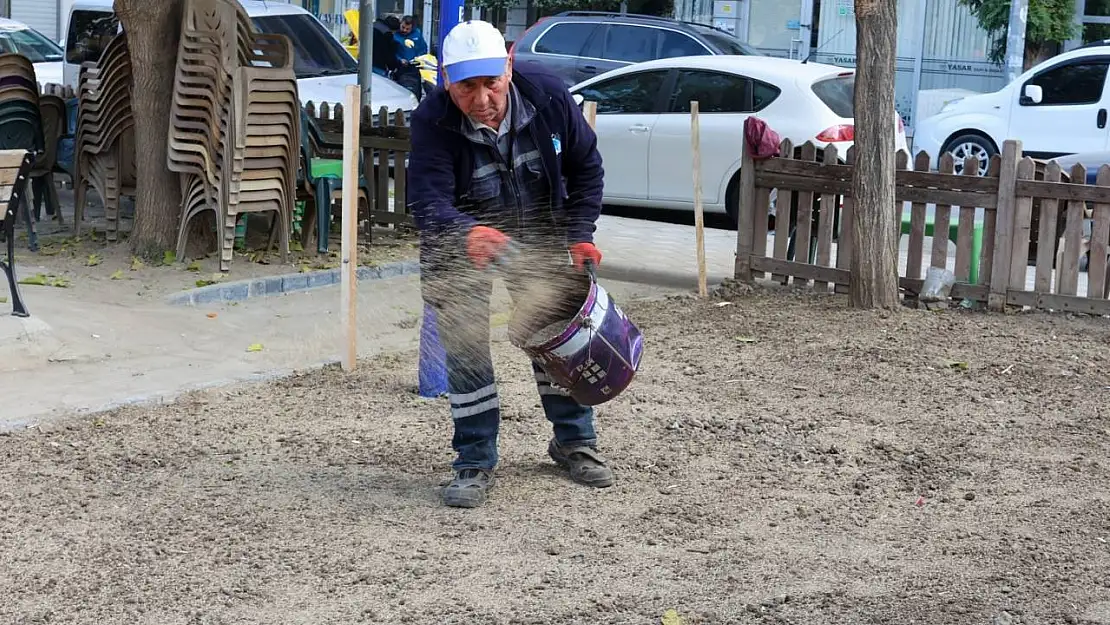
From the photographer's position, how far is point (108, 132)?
10.3 m

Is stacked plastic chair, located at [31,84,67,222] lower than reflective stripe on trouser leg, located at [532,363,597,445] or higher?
higher

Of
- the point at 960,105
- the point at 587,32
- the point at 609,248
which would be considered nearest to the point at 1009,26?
the point at 960,105

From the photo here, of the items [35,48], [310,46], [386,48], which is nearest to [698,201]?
[310,46]

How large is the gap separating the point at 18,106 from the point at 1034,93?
11.8 m

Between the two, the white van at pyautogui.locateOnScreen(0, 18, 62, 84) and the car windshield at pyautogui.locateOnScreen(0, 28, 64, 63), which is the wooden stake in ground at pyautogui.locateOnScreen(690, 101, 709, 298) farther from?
the car windshield at pyautogui.locateOnScreen(0, 28, 64, 63)

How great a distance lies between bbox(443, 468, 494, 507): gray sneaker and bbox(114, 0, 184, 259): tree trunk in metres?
5.35

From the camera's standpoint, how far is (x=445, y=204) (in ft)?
15.8

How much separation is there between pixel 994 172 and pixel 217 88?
5.15 m

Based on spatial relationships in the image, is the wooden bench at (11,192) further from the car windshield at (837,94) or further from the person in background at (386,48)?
the person in background at (386,48)

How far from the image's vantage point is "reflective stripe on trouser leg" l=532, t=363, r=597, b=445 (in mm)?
5344

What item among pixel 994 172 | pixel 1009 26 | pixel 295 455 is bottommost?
pixel 295 455

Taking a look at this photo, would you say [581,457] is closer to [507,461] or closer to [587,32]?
[507,461]

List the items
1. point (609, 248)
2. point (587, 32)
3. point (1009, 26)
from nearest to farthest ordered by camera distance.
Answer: point (609, 248) < point (587, 32) < point (1009, 26)

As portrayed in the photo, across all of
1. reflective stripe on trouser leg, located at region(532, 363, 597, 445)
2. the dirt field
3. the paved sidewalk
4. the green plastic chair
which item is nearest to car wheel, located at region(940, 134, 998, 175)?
the paved sidewalk
